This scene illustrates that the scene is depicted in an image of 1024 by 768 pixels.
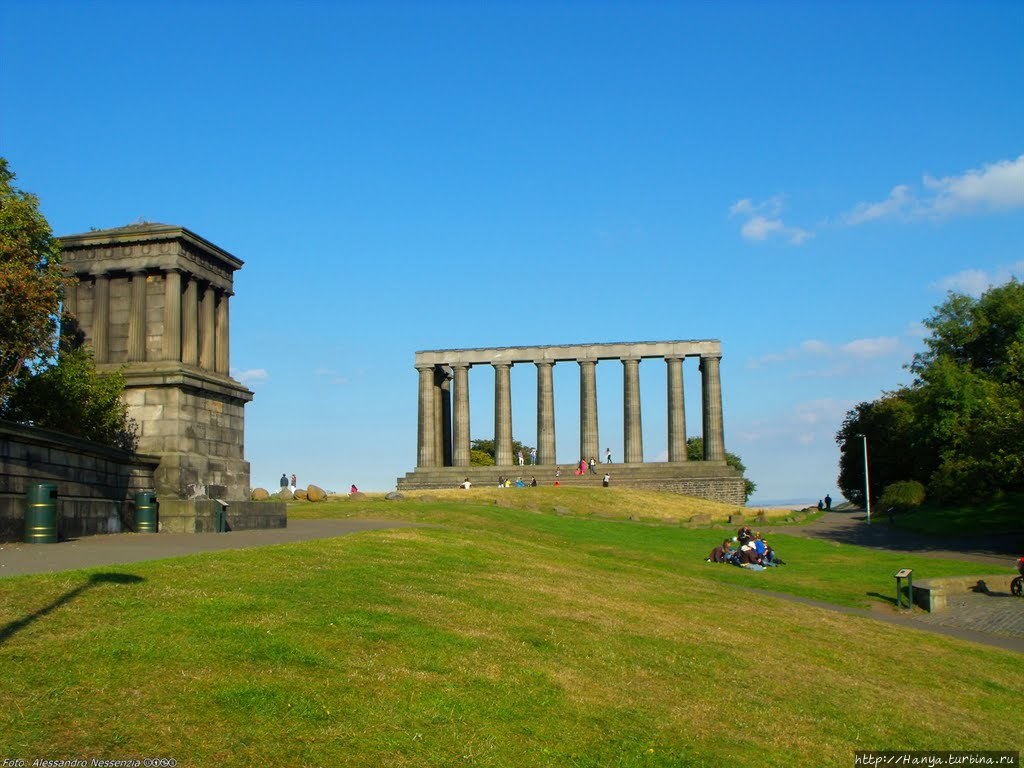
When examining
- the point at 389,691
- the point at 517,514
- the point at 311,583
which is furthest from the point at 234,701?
the point at 517,514

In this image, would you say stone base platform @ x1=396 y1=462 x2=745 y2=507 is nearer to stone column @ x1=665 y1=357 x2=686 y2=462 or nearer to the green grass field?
stone column @ x1=665 y1=357 x2=686 y2=462

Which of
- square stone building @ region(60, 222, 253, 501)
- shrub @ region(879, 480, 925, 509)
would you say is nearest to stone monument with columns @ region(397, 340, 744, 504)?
shrub @ region(879, 480, 925, 509)

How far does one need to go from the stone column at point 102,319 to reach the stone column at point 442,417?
61.2 m

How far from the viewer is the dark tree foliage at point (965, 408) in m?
48.8

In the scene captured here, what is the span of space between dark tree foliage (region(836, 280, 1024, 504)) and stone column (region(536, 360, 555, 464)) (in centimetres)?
2991

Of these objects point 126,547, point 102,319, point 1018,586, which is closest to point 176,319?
point 102,319

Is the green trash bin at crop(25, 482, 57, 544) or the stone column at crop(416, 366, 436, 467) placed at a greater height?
the stone column at crop(416, 366, 436, 467)

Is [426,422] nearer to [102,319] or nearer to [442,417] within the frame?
[442,417]

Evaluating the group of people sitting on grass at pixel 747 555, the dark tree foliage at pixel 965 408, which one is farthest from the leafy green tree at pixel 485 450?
the group of people sitting on grass at pixel 747 555

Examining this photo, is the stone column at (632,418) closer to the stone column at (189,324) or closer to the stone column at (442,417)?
the stone column at (442,417)

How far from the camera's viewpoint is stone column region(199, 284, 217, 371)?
31172mm

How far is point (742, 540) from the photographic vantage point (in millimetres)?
35875

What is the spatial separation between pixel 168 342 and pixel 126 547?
9.74 metres

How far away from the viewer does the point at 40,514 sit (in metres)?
21.6
